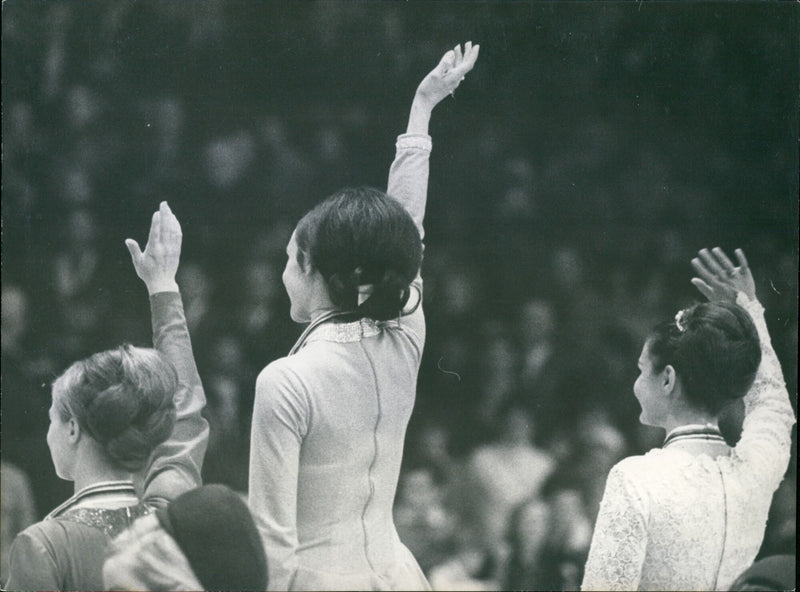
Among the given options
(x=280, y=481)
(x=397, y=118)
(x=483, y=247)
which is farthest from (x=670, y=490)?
(x=397, y=118)

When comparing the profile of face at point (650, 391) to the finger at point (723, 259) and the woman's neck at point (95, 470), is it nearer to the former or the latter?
the finger at point (723, 259)

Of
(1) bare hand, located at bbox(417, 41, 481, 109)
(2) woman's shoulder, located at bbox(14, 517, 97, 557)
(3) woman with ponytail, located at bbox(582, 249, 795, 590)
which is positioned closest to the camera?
(2) woman's shoulder, located at bbox(14, 517, 97, 557)

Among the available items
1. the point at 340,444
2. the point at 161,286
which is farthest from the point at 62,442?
the point at 340,444

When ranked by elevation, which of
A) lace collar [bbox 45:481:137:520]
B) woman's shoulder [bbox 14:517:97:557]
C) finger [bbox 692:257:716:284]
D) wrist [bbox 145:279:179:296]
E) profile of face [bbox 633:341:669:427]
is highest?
wrist [bbox 145:279:179:296]

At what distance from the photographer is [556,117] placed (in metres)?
3.31

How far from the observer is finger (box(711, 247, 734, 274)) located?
334 cm

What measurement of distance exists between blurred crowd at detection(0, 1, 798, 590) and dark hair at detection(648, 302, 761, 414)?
88 millimetres

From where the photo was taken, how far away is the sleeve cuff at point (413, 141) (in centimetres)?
325

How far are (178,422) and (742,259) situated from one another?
76.5 inches

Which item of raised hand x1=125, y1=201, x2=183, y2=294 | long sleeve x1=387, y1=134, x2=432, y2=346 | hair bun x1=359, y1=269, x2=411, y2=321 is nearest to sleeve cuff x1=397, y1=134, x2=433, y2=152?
long sleeve x1=387, y1=134, x2=432, y2=346

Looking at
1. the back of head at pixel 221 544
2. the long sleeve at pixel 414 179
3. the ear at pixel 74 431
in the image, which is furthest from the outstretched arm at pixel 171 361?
the long sleeve at pixel 414 179

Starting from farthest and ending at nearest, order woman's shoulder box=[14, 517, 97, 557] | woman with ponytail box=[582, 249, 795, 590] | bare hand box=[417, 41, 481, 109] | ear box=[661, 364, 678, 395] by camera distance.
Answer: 1. bare hand box=[417, 41, 481, 109]
2. ear box=[661, 364, 678, 395]
3. woman with ponytail box=[582, 249, 795, 590]
4. woman's shoulder box=[14, 517, 97, 557]

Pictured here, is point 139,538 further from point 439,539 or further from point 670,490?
point 670,490

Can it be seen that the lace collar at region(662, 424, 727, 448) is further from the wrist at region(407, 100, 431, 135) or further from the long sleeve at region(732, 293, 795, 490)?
the wrist at region(407, 100, 431, 135)
